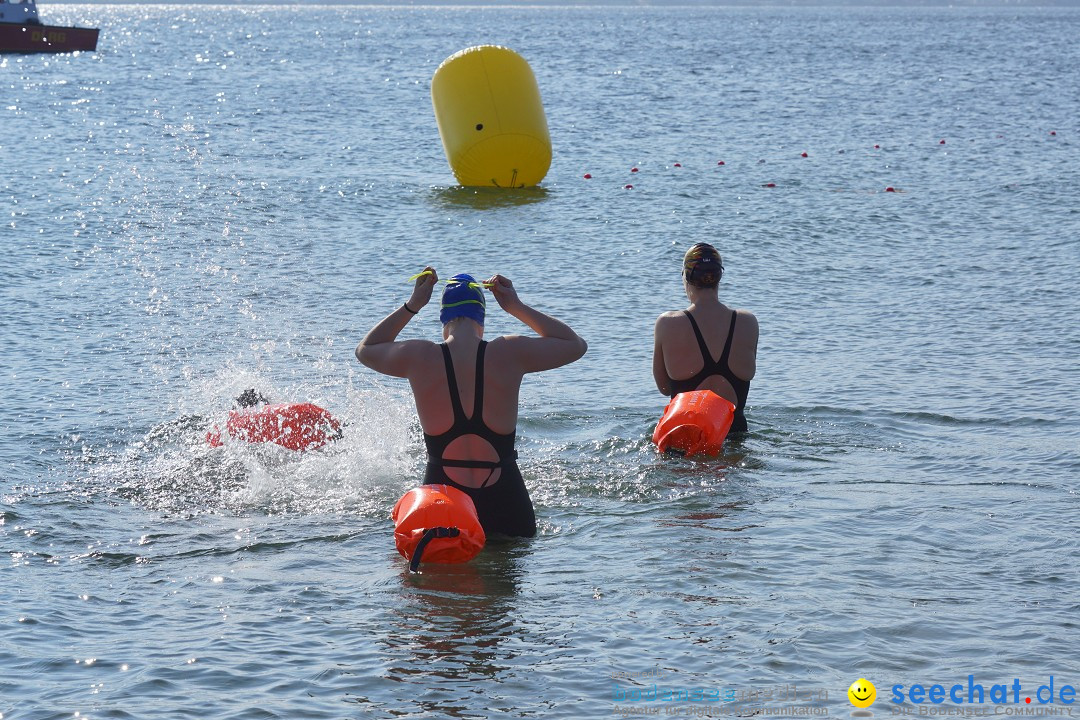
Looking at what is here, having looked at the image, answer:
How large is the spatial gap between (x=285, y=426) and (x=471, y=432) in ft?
8.66

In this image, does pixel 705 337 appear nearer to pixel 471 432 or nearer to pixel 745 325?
pixel 745 325

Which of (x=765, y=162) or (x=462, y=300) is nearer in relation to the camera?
(x=462, y=300)

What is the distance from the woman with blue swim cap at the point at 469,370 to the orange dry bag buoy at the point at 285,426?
7.68ft

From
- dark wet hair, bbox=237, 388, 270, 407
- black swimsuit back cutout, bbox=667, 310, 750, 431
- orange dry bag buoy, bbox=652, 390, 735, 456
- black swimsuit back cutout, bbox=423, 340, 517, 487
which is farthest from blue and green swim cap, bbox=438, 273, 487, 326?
dark wet hair, bbox=237, 388, 270, 407

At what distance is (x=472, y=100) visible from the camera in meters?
20.8

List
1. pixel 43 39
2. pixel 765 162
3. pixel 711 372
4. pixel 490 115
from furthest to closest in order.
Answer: pixel 43 39, pixel 765 162, pixel 490 115, pixel 711 372

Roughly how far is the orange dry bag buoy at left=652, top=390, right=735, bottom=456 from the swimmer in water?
34 centimetres

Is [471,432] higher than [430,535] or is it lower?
higher

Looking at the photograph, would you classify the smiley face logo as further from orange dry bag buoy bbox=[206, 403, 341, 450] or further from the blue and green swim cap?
orange dry bag buoy bbox=[206, 403, 341, 450]

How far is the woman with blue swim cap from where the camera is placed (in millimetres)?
6781

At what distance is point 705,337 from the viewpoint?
352 inches

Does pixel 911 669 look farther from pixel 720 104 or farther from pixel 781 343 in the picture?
pixel 720 104

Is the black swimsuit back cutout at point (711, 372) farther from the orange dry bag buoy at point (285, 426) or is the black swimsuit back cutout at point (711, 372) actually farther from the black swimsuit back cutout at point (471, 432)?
the orange dry bag buoy at point (285, 426)

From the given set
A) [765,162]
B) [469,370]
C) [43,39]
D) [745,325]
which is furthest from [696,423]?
[43,39]
